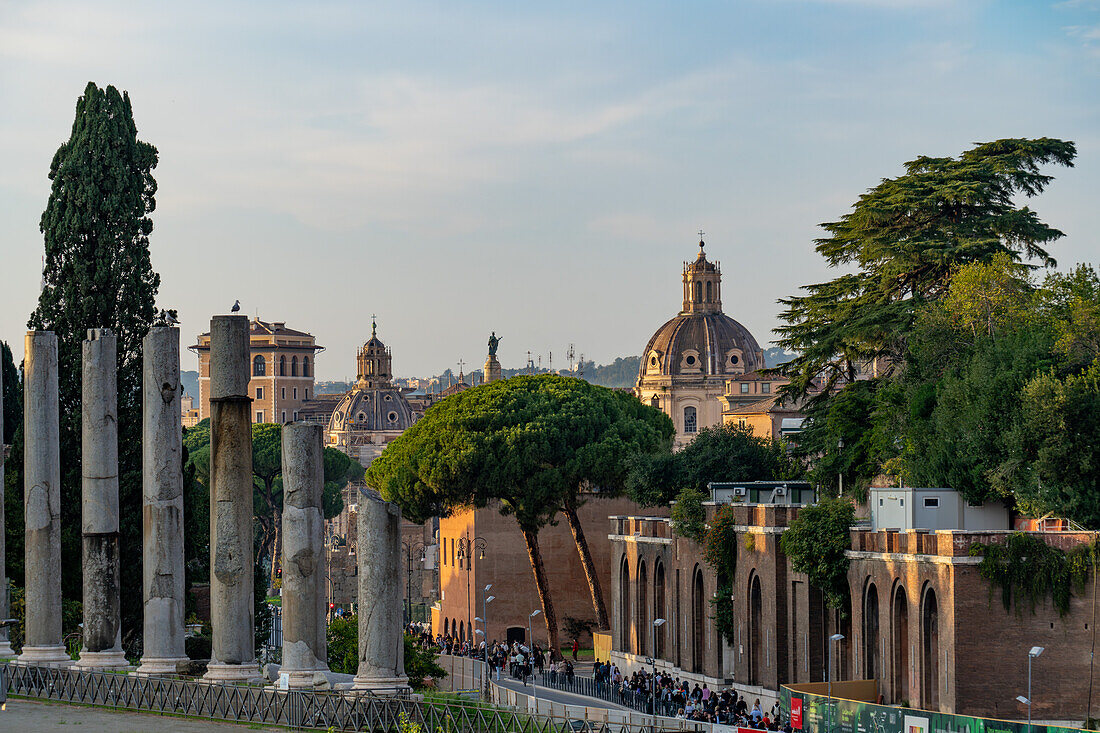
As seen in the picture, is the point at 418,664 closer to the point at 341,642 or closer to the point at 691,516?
the point at 341,642

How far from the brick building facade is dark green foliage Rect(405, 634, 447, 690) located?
8.99 metres

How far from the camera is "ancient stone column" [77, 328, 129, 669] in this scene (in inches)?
1492

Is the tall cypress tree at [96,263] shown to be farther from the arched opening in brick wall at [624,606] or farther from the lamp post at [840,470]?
the arched opening in brick wall at [624,606]

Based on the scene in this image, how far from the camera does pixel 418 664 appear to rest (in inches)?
1999

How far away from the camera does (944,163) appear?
56.8 meters

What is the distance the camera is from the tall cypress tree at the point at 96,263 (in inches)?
1838

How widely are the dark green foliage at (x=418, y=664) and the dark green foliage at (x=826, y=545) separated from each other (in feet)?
35.5

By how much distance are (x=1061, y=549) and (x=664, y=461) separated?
25128 millimetres

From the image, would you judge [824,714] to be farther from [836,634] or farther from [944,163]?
[944,163]

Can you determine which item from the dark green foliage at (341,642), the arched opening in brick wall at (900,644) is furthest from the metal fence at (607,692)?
the dark green foliage at (341,642)

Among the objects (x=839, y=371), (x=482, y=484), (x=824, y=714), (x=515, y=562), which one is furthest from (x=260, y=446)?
(x=824, y=714)

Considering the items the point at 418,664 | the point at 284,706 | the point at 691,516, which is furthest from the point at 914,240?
the point at 284,706

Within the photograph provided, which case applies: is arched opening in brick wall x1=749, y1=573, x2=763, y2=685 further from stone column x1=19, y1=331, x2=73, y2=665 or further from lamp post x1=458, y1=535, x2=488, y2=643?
lamp post x1=458, y1=535, x2=488, y2=643

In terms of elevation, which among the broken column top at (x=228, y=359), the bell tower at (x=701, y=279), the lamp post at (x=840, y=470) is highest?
the bell tower at (x=701, y=279)
